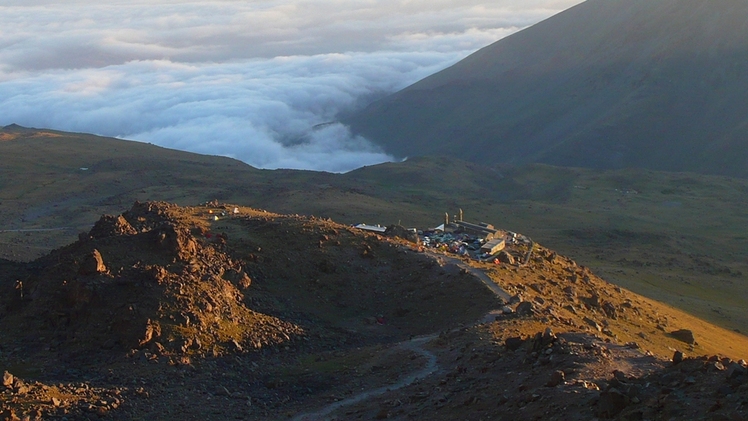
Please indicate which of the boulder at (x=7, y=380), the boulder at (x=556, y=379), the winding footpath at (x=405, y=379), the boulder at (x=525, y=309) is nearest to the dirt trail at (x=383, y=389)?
the winding footpath at (x=405, y=379)

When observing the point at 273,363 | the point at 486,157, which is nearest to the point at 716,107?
the point at 486,157

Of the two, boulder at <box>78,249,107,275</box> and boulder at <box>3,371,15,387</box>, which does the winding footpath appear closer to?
boulder at <box>3,371,15,387</box>

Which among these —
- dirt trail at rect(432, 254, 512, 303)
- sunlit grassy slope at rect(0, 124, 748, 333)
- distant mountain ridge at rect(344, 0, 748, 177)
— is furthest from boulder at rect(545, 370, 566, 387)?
distant mountain ridge at rect(344, 0, 748, 177)

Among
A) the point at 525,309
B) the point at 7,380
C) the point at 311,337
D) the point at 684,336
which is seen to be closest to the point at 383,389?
the point at 311,337

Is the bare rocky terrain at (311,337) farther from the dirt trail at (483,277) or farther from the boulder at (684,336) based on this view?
the dirt trail at (483,277)

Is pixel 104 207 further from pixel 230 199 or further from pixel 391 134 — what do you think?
pixel 391 134

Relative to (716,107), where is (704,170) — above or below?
below

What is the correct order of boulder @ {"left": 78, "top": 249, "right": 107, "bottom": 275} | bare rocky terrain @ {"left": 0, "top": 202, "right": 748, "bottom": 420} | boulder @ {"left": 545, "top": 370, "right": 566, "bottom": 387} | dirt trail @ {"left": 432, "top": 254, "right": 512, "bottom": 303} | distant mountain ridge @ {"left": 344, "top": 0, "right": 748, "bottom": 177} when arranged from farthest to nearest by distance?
distant mountain ridge @ {"left": 344, "top": 0, "right": 748, "bottom": 177}
dirt trail @ {"left": 432, "top": 254, "right": 512, "bottom": 303}
boulder @ {"left": 78, "top": 249, "right": 107, "bottom": 275}
bare rocky terrain @ {"left": 0, "top": 202, "right": 748, "bottom": 420}
boulder @ {"left": 545, "top": 370, "right": 566, "bottom": 387}
